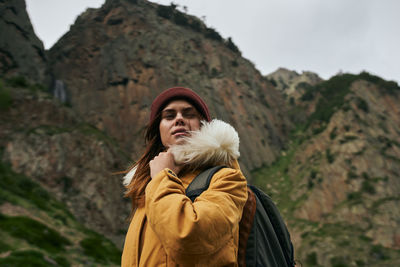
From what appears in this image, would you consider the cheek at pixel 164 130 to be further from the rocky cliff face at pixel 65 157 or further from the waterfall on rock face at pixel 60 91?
the waterfall on rock face at pixel 60 91

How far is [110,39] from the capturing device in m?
38.3

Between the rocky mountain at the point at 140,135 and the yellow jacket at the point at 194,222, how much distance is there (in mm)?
8006

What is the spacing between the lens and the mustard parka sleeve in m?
1.34

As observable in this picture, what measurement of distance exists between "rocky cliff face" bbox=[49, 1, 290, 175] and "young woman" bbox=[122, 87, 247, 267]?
88.5 ft

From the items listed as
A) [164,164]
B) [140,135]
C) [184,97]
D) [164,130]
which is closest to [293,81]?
[140,135]

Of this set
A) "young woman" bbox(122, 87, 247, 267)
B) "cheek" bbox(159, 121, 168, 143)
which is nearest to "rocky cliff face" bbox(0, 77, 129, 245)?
"cheek" bbox(159, 121, 168, 143)

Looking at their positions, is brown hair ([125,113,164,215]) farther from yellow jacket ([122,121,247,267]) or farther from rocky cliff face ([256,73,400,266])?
rocky cliff face ([256,73,400,266])

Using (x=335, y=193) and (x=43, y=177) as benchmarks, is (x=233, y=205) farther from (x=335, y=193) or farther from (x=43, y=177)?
(x=335, y=193)

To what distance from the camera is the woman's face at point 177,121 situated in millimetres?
2189

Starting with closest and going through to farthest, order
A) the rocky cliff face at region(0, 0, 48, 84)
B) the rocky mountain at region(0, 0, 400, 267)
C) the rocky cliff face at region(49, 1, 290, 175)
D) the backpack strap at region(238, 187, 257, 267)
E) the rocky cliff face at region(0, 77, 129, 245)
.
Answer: the backpack strap at region(238, 187, 257, 267) < the rocky mountain at region(0, 0, 400, 267) < the rocky cliff face at region(0, 77, 129, 245) < the rocky cliff face at region(0, 0, 48, 84) < the rocky cliff face at region(49, 1, 290, 175)

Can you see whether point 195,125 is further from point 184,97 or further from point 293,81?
point 293,81

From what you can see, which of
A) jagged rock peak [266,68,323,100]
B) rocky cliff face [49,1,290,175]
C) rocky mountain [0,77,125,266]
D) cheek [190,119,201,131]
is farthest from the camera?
jagged rock peak [266,68,323,100]

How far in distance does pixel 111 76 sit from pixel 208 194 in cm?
3584

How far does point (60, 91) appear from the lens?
32.7 meters
